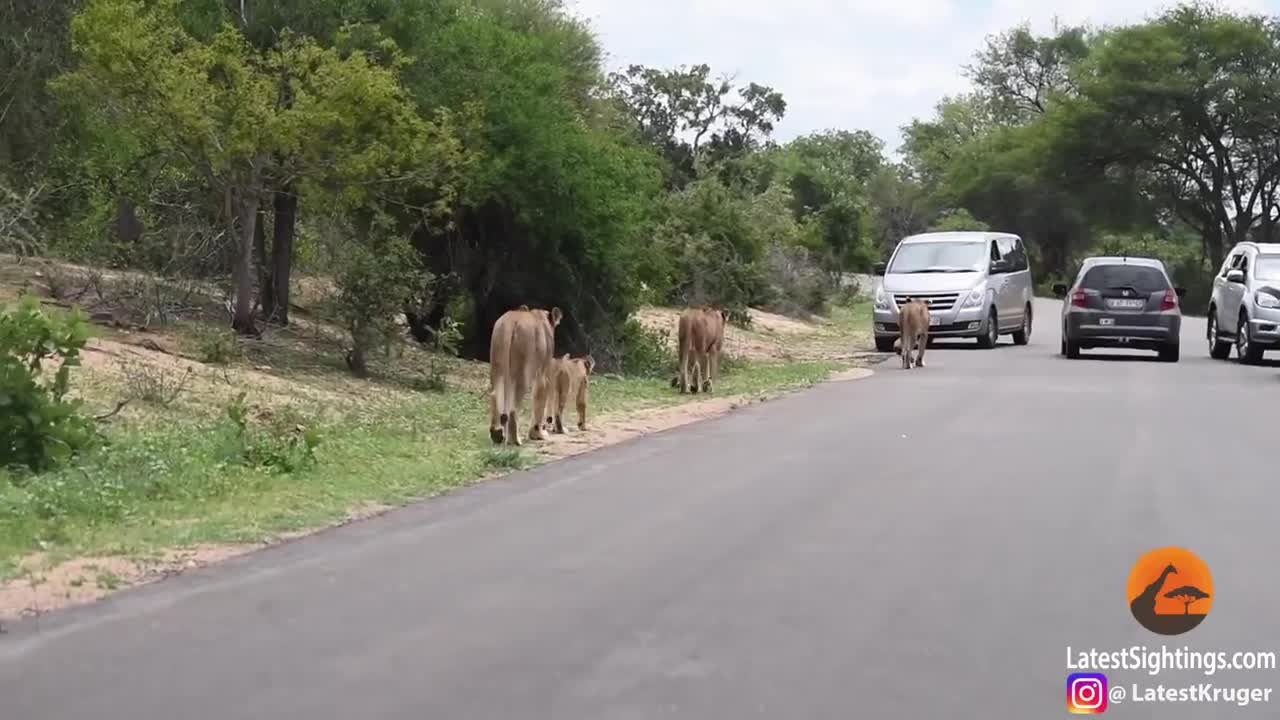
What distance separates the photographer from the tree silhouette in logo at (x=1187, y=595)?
788 cm

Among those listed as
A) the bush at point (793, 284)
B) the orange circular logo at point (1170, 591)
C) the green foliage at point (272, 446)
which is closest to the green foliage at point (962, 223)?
the bush at point (793, 284)

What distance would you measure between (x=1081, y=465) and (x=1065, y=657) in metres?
6.36

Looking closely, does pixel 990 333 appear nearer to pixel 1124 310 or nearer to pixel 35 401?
pixel 1124 310

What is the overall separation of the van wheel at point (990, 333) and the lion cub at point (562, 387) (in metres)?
16.0

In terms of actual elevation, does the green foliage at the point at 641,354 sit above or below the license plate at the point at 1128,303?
below

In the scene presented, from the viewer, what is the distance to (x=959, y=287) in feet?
98.6

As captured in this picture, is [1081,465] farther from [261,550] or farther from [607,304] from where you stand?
[607,304]

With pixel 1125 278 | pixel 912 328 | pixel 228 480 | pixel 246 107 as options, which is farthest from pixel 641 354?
pixel 228 480

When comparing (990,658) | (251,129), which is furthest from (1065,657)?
(251,129)

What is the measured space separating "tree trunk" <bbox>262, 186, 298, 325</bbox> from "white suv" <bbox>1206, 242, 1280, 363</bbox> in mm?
14527

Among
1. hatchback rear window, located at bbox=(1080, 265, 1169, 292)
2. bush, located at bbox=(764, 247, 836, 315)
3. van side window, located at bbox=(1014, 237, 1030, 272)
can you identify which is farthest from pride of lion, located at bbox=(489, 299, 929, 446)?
bush, located at bbox=(764, 247, 836, 315)

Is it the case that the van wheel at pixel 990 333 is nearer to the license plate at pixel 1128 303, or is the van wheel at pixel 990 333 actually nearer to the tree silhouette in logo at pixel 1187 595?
the license plate at pixel 1128 303

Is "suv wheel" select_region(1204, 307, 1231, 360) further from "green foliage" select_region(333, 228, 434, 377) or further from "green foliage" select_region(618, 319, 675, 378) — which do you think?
"green foliage" select_region(333, 228, 434, 377)

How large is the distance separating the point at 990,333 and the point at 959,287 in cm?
139
